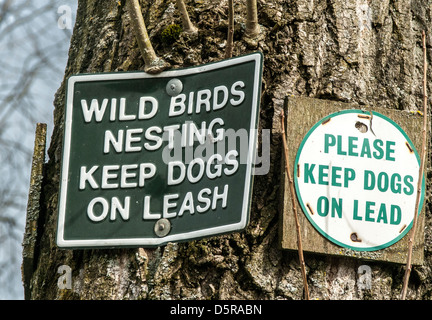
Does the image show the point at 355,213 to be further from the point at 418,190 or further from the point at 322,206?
the point at 418,190

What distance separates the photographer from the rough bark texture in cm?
Answer: 202

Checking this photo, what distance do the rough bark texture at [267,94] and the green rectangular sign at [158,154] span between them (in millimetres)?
72

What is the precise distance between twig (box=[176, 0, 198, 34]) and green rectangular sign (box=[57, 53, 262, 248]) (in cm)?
14

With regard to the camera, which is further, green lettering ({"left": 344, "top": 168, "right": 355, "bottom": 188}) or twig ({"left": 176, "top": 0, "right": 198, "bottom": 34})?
twig ({"left": 176, "top": 0, "right": 198, "bottom": 34})

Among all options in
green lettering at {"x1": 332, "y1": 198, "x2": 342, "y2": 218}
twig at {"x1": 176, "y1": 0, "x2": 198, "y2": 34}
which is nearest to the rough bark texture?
twig at {"x1": 176, "y1": 0, "x2": 198, "y2": 34}

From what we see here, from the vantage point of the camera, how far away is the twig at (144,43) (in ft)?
7.18

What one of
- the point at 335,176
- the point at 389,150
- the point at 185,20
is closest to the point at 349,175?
the point at 335,176

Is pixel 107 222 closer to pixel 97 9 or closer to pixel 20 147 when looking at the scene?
pixel 97 9

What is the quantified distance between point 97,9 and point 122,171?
0.66 meters

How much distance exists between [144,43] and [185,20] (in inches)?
5.4

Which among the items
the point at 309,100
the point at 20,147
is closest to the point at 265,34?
the point at 309,100

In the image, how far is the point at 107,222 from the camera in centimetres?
212

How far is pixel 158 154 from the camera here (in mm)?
2131

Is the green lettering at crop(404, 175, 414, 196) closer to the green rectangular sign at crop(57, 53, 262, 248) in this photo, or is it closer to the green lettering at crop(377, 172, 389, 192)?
the green lettering at crop(377, 172, 389, 192)
